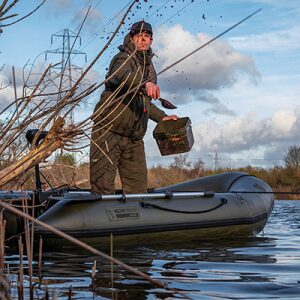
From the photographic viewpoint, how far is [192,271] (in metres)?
4.78

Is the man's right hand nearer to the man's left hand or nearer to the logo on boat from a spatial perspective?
the man's left hand

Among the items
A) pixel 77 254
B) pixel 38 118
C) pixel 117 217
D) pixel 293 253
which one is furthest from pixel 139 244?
pixel 38 118

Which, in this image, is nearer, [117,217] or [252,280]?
[252,280]

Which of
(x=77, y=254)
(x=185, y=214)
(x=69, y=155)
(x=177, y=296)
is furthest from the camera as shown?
(x=185, y=214)

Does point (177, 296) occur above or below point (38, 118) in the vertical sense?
below

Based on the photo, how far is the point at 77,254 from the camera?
Result: 19.6ft

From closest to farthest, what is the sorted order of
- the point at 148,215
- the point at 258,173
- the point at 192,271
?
the point at 192,271 → the point at 148,215 → the point at 258,173

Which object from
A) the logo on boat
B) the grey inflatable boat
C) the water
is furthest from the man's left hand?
the water

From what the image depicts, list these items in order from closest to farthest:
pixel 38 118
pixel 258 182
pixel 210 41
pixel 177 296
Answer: pixel 210 41
pixel 38 118
pixel 177 296
pixel 258 182

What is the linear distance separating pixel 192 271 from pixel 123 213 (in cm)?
179

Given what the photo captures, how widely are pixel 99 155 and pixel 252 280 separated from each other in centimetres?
280

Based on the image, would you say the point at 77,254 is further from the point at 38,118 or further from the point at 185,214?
the point at 38,118

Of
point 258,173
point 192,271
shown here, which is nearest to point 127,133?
point 192,271

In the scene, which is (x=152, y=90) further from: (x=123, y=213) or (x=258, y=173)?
(x=258, y=173)
